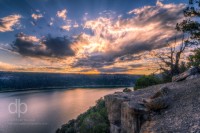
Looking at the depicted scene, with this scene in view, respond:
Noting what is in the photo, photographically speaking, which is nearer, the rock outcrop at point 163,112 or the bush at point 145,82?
the rock outcrop at point 163,112

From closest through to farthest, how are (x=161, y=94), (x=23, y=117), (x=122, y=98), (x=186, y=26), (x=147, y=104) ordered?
(x=147, y=104), (x=161, y=94), (x=122, y=98), (x=186, y=26), (x=23, y=117)

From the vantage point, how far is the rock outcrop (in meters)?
11.9

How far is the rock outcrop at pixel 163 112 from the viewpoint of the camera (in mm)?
11850

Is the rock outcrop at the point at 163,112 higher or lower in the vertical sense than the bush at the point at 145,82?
lower

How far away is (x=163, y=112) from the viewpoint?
1420 centimetres

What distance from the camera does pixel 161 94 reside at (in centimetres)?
1655

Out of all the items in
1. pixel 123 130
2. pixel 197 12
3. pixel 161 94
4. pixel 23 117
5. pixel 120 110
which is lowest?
pixel 23 117

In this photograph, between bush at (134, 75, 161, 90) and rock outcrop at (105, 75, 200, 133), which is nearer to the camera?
rock outcrop at (105, 75, 200, 133)

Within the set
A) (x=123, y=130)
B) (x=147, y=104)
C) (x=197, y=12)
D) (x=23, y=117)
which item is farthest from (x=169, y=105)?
(x=23, y=117)

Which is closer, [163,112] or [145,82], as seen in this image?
[163,112]

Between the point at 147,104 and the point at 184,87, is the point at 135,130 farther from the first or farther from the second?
the point at 184,87

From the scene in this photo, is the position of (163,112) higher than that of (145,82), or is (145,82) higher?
(145,82)

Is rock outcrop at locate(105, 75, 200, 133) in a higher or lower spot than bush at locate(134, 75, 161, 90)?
lower

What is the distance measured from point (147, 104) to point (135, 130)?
1.99 m
